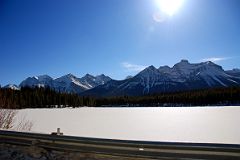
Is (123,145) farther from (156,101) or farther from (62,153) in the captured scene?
(156,101)

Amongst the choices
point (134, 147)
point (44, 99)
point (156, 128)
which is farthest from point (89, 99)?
point (134, 147)

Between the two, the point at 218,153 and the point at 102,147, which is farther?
the point at 102,147

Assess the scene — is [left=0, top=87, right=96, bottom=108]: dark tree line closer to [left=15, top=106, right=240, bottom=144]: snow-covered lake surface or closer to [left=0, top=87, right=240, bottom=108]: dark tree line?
[left=0, top=87, right=240, bottom=108]: dark tree line

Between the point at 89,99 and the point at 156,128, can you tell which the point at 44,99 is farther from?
the point at 156,128

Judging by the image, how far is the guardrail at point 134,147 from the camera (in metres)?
6.50

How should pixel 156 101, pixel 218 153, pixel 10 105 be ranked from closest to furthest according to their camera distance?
pixel 218 153
pixel 10 105
pixel 156 101

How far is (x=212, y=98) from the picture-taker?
474 feet

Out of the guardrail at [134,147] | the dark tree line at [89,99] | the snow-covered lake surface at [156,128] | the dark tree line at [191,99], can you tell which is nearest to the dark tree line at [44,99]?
the dark tree line at [89,99]

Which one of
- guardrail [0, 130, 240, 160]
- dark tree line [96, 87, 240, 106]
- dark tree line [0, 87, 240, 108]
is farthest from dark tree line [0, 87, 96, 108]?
guardrail [0, 130, 240, 160]

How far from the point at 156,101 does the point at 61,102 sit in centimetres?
6486

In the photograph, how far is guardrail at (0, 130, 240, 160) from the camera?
21.3ft

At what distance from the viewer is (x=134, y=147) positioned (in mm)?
7859

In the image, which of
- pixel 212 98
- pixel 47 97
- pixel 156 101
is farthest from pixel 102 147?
pixel 156 101

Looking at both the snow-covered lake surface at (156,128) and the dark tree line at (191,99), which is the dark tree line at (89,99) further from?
the snow-covered lake surface at (156,128)
